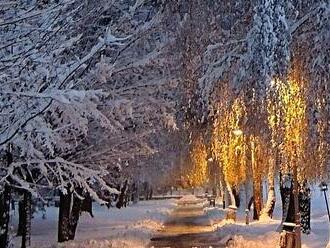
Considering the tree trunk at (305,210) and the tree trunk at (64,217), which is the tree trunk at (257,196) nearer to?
the tree trunk at (305,210)

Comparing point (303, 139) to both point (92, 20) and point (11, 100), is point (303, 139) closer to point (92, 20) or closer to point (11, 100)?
point (92, 20)

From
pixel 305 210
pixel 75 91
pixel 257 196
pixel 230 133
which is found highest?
pixel 230 133

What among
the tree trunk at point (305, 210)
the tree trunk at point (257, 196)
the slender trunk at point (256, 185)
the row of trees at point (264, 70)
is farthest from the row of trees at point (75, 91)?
the tree trunk at point (257, 196)

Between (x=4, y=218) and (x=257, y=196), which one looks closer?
(x=4, y=218)

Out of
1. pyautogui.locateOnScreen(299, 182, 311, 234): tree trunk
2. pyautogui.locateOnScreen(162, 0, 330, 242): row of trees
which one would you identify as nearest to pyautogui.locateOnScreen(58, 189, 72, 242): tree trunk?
pyautogui.locateOnScreen(299, 182, 311, 234): tree trunk

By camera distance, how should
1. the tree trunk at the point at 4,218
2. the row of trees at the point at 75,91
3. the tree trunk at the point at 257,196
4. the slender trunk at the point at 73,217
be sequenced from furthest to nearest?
the tree trunk at the point at 257,196, the slender trunk at the point at 73,217, the tree trunk at the point at 4,218, the row of trees at the point at 75,91

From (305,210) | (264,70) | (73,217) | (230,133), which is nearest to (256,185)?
(305,210)

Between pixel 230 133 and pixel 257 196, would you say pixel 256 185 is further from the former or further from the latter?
pixel 230 133

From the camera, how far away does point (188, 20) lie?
10.7 metres

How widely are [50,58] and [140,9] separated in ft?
21.2

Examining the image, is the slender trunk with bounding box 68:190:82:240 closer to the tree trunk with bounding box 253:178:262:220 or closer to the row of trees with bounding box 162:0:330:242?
the tree trunk with bounding box 253:178:262:220

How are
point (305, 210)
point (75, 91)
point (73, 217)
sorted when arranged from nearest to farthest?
point (75, 91)
point (305, 210)
point (73, 217)

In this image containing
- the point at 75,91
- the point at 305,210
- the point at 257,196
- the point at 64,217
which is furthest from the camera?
the point at 257,196

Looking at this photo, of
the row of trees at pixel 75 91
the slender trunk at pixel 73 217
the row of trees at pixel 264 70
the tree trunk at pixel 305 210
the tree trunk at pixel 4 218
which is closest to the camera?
the row of trees at pixel 75 91
